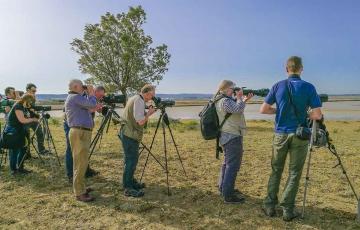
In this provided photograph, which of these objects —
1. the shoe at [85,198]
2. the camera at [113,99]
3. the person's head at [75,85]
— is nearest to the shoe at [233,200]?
the shoe at [85,198]

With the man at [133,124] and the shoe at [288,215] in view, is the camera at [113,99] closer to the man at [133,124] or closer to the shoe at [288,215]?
the man at [133,124]

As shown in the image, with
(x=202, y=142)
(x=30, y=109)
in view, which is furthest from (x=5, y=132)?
(x=202, y=142)

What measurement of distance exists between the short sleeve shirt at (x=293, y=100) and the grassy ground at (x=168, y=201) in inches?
61.6

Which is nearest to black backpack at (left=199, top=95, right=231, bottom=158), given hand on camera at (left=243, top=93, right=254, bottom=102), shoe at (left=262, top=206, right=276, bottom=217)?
hand on camera at (left=243, top=93, right=254, bottom=102)

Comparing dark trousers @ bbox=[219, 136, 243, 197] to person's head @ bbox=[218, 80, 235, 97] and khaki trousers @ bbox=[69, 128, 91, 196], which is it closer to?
person's head @ bbox=[218, 80, 235, 97]

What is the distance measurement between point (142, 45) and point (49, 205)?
20.2 metres

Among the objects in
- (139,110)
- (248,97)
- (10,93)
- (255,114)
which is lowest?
(255,114)

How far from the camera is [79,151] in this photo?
6586 millimetres

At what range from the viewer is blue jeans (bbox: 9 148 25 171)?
8719mm

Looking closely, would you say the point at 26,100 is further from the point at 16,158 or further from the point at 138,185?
the point at 138,185

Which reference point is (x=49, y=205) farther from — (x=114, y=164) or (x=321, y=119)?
(x=321, y=119)

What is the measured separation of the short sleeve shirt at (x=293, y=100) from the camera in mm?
5406

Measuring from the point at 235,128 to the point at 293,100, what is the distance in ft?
3.85

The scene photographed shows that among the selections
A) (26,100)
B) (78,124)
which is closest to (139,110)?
(78,124)
